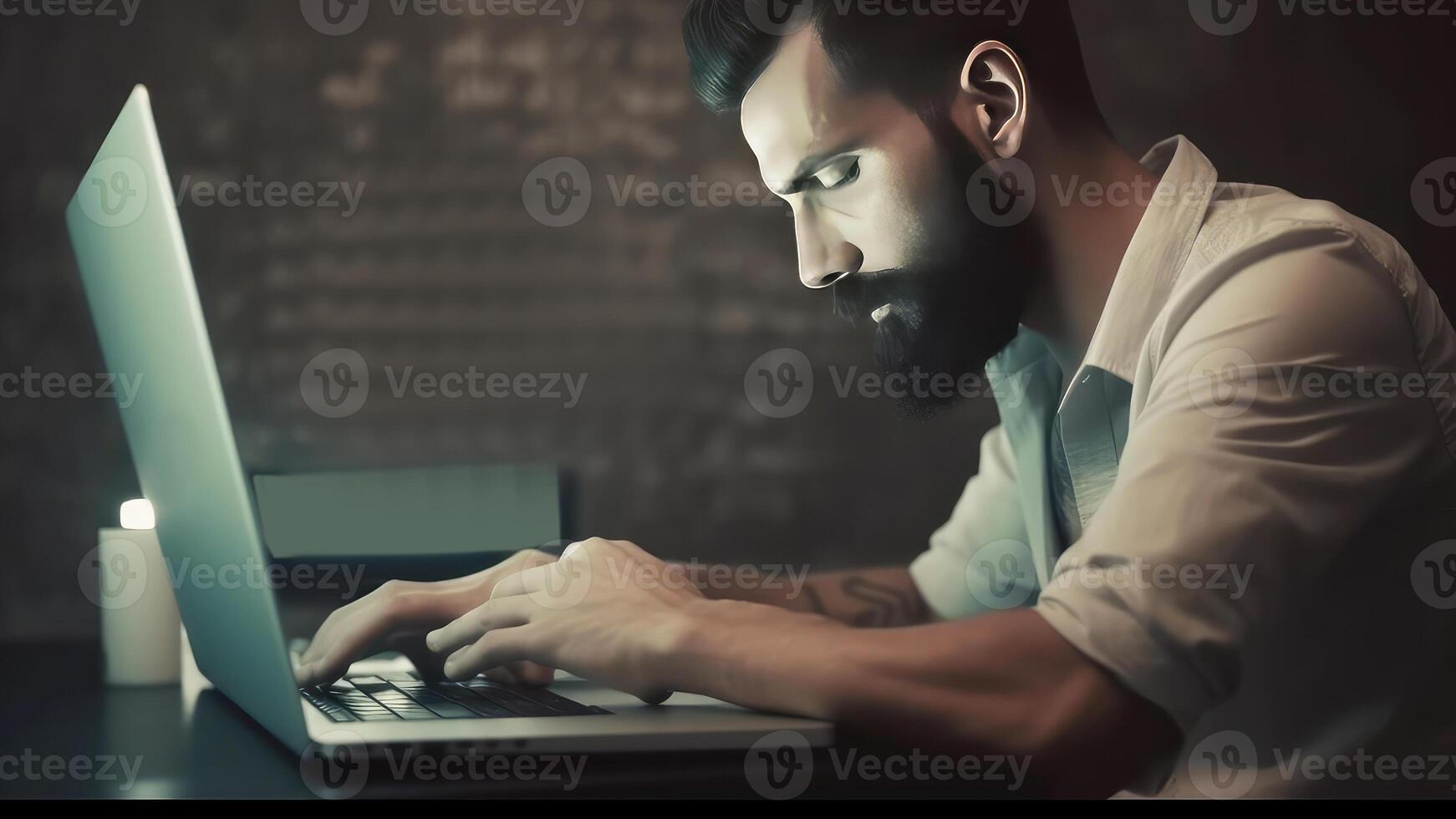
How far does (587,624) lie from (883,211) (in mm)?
583

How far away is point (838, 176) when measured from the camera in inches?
44.2

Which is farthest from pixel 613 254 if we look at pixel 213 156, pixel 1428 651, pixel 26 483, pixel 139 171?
pixel 1428 651

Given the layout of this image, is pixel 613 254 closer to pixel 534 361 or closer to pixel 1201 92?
pixel 534 361

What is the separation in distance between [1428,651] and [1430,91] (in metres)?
1.21

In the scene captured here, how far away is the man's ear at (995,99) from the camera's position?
42.8 inches

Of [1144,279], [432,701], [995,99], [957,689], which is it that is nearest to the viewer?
[957,689]

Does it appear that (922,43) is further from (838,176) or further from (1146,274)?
(1146,274)

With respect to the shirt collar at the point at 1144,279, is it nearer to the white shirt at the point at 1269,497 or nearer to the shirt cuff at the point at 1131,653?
the white shirt at the point at 1269,497

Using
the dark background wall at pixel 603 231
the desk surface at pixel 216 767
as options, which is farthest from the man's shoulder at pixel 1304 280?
the dark background wall at pixel 603 231

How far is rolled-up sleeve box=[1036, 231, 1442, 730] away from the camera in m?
0.68

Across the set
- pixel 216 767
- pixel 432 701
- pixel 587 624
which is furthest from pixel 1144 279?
pixel 216 767

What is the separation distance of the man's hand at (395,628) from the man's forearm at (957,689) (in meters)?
0.26

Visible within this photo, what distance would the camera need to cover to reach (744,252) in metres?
1.73

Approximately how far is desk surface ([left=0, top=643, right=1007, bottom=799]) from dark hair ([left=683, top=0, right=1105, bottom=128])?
2.35ft
